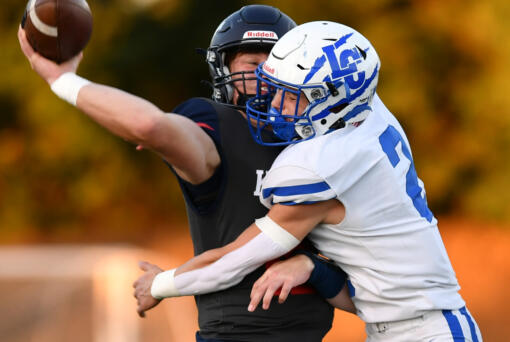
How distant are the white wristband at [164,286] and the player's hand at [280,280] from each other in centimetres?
27

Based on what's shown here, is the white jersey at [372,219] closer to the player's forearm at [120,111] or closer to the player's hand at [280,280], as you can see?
the player's hand at [280,280]

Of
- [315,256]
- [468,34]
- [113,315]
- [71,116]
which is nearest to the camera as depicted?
[315,256]

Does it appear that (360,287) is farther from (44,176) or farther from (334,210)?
(44,176)

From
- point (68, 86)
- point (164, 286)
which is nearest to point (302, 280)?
point (164, 286)

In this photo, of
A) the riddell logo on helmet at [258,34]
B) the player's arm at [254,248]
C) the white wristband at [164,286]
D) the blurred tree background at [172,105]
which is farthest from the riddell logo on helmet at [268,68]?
the blurred tree background at [172,105]

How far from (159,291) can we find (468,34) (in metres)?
8.43

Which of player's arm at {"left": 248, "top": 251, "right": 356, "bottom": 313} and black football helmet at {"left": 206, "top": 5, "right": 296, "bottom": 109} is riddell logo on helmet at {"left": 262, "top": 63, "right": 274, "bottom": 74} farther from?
player's arm at {"left": 248, "top": 251, "right": 356, "bottom": 313}

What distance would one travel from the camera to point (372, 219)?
242 cm

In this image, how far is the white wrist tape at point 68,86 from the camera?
223 centimetres

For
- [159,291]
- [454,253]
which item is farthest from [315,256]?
[454,253]

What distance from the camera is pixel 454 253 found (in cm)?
1028

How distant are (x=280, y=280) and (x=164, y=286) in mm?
398

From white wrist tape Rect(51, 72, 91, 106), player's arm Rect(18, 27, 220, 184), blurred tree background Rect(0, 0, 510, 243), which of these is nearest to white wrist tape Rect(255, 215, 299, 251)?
player's arm Rect(18, 27, 220, 184)

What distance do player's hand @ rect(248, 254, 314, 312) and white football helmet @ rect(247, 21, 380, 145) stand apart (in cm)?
40
